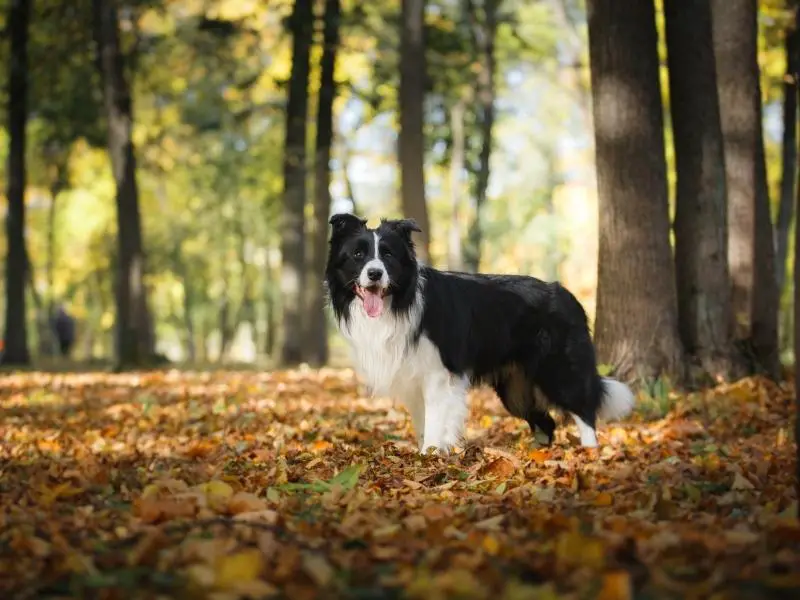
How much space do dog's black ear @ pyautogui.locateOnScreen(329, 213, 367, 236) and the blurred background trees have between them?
140 inches

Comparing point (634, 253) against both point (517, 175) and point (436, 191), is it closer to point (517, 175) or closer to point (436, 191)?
point (436, 191)

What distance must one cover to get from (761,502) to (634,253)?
522 centimetres

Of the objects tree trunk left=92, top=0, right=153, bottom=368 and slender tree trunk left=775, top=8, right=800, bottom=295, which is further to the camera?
tree trunk left=92, top=0, right=153, bottom=368

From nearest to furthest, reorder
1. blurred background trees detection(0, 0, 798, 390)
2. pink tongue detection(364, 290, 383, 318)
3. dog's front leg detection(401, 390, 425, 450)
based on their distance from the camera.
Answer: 1. pink tongue detection(364, 290, 383, 318)
2. dog's front leg detection(401, 390, 425, 450)
3. blurred background trees detection(0, 0, 798, 390)

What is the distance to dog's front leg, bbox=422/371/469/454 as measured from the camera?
24.2 feet

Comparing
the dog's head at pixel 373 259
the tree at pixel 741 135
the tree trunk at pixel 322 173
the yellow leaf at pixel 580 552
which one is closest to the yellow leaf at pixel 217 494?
the yellow leaf at pixel 580 552

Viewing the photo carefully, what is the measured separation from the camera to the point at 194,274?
43344mm

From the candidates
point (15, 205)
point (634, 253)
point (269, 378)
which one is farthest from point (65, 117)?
point (634, 253)

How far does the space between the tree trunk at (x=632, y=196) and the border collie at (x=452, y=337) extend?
5.36 feet

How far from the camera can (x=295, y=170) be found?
2053cm

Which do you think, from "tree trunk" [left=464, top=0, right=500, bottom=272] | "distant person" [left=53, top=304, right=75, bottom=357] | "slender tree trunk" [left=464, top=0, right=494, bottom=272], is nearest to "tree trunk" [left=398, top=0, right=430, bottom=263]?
"slender tree trunk" [left=464, top=0, right=494, bottom=272]

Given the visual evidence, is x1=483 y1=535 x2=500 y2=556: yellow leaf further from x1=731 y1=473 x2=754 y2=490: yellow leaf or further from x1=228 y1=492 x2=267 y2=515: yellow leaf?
x1=731 y1=473 x2=754 y2=490: yellow leaf

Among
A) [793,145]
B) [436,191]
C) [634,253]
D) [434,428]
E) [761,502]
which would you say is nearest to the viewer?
[761,502]

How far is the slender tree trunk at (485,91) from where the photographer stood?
88.5 feet
